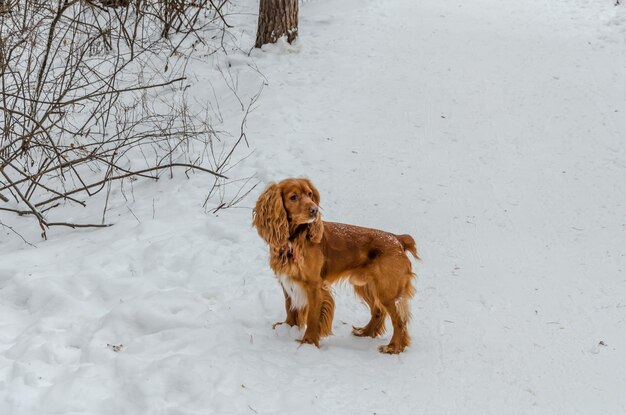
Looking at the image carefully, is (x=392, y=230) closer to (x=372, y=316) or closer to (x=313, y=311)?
(x=372, y=316)

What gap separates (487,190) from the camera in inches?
290

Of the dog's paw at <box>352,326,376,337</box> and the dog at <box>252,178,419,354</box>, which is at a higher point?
the dog at <box>252,178,419,354</box>

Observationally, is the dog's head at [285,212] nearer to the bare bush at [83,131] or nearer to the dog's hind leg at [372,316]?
the dog's hind leg at [372,316]

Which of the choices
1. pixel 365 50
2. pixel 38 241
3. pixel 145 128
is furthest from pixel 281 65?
pixel 38 241

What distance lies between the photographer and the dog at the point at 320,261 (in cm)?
436

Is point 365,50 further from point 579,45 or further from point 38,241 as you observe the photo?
point 38,241

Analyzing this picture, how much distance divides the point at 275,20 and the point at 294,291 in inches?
273

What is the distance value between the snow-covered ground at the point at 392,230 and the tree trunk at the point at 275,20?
25 cm

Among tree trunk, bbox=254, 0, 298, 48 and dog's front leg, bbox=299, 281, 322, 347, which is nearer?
dog's front leg, bbox=299, 281, 322, 347

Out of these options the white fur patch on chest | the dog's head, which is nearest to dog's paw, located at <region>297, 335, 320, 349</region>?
→ the white fur patch on chest

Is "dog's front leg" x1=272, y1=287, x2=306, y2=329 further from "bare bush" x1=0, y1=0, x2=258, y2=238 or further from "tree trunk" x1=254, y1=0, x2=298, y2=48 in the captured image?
"tree trunk" x1=254, y1=0, x2=298, y2=48

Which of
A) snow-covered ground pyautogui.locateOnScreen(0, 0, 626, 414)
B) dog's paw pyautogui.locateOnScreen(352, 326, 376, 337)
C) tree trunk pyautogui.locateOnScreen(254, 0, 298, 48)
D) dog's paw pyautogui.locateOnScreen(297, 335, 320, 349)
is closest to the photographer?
snow-covered ground pyautogui.locateOnScreen(0, 0, 626, 414)

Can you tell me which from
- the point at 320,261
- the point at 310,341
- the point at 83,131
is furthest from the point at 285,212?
the point at 83,131

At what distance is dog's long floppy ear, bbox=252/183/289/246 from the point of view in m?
4.34
